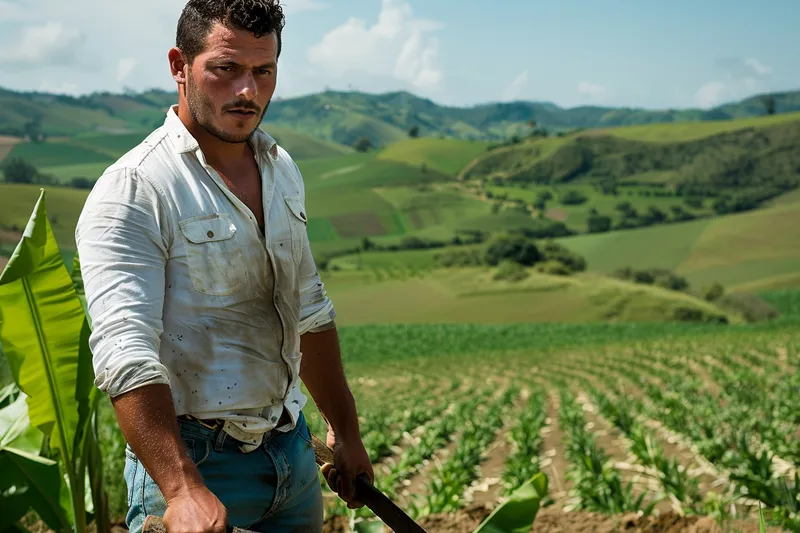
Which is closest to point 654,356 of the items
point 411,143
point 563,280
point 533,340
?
point 533,340

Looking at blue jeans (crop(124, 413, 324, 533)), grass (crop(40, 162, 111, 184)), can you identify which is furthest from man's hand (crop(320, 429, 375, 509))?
grass (crop(40, 162, 111, 184))

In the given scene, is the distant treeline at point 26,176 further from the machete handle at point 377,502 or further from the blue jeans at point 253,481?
the blue jeans at point 253,481

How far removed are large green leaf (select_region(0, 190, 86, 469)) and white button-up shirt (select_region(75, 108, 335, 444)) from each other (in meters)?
0.79

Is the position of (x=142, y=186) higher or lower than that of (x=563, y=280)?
higher

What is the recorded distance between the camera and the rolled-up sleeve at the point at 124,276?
191 cm

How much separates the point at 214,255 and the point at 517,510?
0.93 m

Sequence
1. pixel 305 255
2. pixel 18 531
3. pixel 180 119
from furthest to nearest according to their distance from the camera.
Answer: pixel 18 531 → pixel 305 255 → pixel 180 119

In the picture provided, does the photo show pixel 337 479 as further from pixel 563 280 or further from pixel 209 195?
pixel 563 280

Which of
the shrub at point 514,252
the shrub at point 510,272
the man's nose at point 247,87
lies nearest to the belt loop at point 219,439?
the man's nose at point 247,87

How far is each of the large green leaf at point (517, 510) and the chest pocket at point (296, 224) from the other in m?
0.80

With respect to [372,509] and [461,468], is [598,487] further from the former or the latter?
[372,509]

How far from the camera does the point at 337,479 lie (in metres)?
2.67

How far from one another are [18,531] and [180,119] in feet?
6.28

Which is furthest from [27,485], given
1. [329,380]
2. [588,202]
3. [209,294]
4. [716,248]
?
[588,202]
